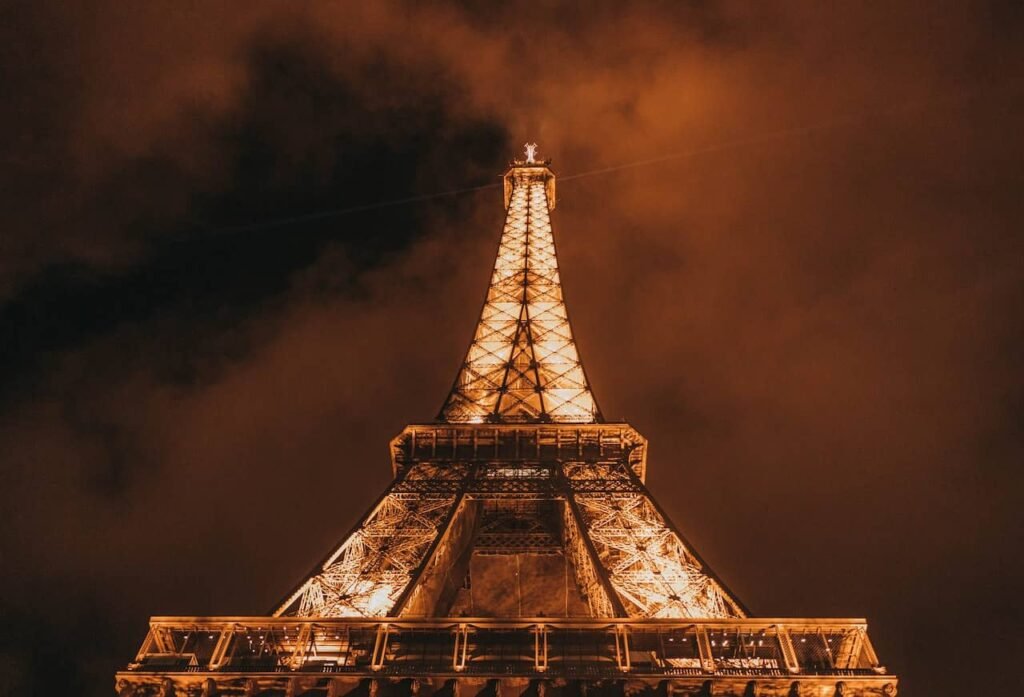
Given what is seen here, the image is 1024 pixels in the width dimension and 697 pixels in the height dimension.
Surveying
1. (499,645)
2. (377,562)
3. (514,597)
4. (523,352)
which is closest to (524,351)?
(523,352)

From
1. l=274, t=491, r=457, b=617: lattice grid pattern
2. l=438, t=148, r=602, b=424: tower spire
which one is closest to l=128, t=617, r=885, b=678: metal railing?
l=274, t=491, r=457, b=617: lattice grid pattern

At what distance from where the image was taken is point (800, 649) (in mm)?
19250

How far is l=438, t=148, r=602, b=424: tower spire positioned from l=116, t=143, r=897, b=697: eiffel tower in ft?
0.45

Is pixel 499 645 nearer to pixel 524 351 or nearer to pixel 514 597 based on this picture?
pixel 514 597

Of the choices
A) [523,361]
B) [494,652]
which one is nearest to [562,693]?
[494,652]

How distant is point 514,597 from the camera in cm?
3397

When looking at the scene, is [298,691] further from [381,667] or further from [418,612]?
[418,612]

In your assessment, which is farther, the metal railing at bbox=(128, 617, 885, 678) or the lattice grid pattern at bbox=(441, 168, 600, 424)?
the lattice grid pattern at bbox=(441, 168, 600, 424)

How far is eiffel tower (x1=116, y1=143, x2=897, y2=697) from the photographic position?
18.3 m

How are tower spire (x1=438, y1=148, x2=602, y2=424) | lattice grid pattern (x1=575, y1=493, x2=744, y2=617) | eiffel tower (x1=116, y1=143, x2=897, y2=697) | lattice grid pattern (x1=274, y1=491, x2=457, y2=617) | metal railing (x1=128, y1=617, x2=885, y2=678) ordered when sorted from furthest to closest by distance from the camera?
tower spire (x1=438, y1=148, x2=602, y2=424) < lattice grid pattern (x1=274, y1=491, x2=457, y2=617) < lattice grid pattern (x1=575, y1=493, x2=744, y2=617) < metal railing (x1=128, y1=617, x2=885, y2=678) < eiffel tower (x1=116, y1=143, x2=897, y2=697)

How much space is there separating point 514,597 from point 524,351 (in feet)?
38.7

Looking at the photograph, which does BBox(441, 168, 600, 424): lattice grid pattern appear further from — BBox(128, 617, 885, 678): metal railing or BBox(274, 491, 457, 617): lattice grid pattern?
BBox(128, 617, 885, 678): metal railing

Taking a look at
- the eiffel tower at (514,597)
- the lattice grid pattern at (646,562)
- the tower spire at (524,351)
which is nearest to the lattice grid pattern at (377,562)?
the eiffel tower at (514,597)

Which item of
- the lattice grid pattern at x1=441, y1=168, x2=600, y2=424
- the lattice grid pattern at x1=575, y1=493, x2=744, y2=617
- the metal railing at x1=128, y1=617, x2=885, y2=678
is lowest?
the metal railing at x1=128, y1=617, x2=885, y2=678
